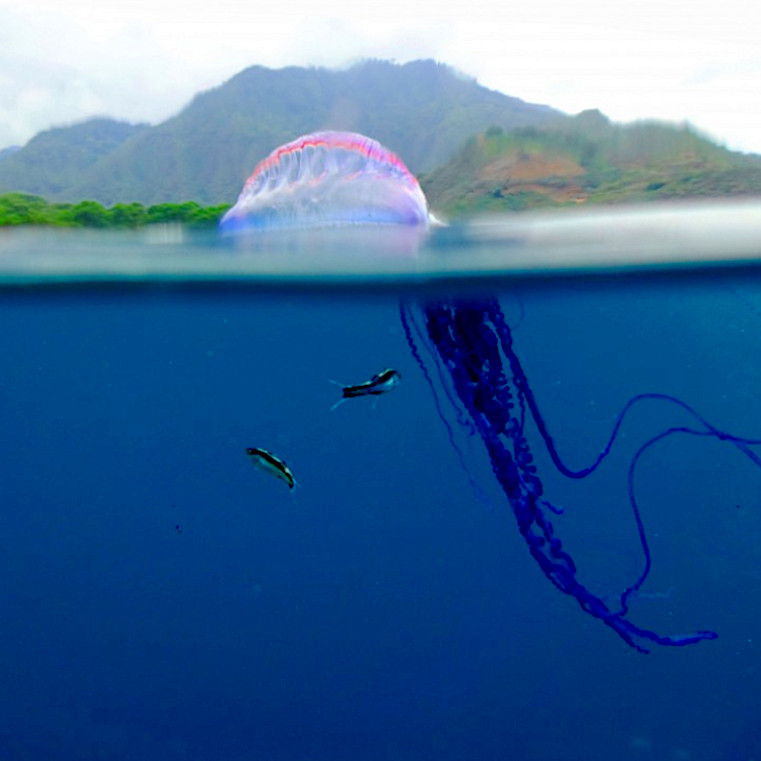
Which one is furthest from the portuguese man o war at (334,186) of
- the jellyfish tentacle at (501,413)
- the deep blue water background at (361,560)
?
the deep blue water background at (361,560)

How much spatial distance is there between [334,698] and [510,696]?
3.24 feet

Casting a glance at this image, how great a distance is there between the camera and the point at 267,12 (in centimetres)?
333

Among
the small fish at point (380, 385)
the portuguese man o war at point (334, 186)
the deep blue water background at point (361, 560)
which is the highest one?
the portuguese man o war at point (334, 186)

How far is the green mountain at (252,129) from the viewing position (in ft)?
11.9

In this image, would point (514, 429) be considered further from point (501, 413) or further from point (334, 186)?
point (334, 186)

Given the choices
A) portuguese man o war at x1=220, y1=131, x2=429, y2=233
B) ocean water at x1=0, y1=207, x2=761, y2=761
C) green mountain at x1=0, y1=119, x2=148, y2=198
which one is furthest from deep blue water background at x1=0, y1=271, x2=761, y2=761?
green mountain at x1=0, y1=119, x2=148, y2=198

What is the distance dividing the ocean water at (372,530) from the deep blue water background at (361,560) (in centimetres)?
1

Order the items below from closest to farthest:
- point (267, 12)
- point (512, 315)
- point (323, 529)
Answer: point (267, 12)
point (323, 529)
point (512, 315)

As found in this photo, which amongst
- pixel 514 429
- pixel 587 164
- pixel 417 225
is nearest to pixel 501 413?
pixel 514 429

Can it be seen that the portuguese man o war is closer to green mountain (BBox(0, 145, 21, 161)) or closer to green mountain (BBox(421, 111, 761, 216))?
green mountain (BBox(421, 111, 761, 216))

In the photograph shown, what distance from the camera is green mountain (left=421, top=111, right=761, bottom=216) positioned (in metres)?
3.49

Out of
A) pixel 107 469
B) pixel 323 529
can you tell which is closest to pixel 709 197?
pixel 323 529

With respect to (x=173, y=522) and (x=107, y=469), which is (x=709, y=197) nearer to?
(x=173, y=522)

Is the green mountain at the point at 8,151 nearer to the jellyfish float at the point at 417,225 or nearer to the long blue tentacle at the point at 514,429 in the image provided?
the jellyfish float at the point at 417,225
